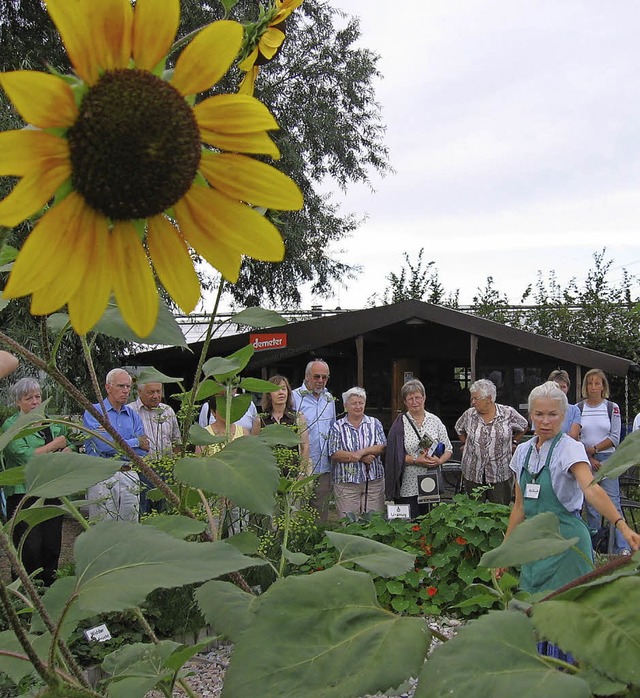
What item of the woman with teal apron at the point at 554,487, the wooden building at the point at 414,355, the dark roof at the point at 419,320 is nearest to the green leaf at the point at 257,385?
the woman with teal apron at the point at 554,487

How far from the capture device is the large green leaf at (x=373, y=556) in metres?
0.58

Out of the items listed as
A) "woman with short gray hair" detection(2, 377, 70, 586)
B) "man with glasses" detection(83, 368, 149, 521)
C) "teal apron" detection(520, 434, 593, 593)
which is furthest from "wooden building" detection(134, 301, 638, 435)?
"teal apron" detection(520, 434, 593, 593)

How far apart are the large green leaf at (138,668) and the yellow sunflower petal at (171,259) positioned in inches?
10.9

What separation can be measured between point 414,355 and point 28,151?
14.4m

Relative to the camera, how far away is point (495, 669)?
13.7 inches

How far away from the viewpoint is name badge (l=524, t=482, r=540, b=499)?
10.3ft

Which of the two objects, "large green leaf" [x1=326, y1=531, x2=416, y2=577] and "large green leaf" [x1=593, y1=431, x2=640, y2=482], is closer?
"large green leaf" [x1=593, y1=431, x2=640, y2=482]

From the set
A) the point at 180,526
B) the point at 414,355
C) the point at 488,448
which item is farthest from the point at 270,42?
the point at 414,355

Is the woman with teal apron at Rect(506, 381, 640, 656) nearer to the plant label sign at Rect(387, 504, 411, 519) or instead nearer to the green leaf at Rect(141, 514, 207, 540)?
the plant label sign at Rect(387, 504, 411, 519)

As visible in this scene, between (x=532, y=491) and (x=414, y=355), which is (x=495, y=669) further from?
(x=414, y=355)

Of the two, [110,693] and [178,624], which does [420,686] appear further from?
[178,624]

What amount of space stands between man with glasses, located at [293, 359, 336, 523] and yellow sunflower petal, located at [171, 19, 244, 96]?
466 cm

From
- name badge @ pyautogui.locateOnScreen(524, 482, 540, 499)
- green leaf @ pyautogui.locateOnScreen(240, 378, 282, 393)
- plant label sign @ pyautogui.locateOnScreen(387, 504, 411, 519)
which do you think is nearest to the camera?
green leaf @ pyautogui.locateOnScreen(240, 378, 282, 393)

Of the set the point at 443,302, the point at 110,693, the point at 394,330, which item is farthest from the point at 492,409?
the point at 443,302
